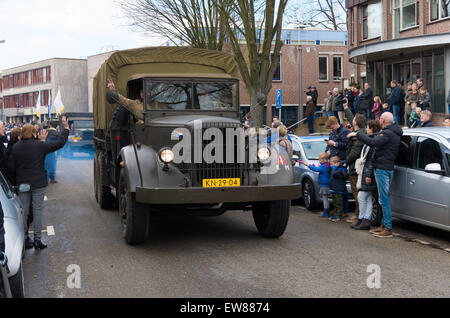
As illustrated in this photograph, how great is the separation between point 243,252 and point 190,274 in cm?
133

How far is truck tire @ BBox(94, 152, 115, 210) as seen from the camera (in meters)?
11.3

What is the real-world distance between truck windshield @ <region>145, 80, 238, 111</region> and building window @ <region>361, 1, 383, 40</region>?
2103 cm

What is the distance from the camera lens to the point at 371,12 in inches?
1138

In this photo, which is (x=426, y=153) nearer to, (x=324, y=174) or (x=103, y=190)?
(x=324, y=174)

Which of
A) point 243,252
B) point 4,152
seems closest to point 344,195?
point 243,252

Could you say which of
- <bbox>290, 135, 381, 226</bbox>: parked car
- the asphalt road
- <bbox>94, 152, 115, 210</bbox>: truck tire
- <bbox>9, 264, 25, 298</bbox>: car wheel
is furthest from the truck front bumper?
<bbox>94, 152, 115, 210</bbox>: truck tire

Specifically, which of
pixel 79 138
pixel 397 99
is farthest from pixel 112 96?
pixel 79 138

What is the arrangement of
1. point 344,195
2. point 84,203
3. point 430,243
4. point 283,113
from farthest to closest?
1. point 283,113
2. point 84,203
3. point 344,195
4. point 430,243

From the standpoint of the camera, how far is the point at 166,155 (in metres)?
7.55

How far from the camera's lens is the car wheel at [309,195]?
449 inches

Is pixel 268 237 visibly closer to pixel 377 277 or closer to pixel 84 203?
pixel 377 277

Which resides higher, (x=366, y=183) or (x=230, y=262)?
(x=366, y=183)

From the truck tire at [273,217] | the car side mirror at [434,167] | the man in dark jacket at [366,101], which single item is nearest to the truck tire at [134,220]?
the truck tire at [273,217]
